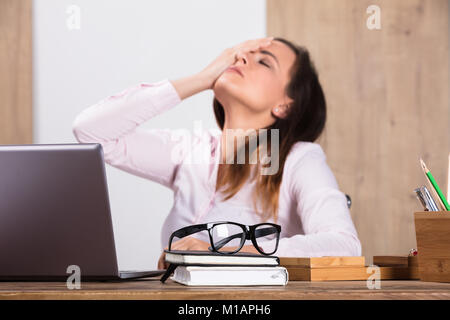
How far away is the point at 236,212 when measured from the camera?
7.43ft

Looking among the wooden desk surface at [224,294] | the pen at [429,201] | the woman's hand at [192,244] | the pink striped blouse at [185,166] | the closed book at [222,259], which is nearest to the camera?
the wooden desk surface at [224,294]

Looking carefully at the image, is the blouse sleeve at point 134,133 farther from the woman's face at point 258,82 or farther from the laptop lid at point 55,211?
the laptop lid at point 55,211

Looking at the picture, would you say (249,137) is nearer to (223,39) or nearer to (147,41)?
(223,39)

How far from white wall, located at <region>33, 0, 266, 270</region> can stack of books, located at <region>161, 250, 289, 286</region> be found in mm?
1350

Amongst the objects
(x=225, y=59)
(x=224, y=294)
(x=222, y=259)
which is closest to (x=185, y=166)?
(x=225, y=59)

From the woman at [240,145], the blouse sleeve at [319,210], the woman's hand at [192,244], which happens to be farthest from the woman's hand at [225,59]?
the woman's hand at [192,244]

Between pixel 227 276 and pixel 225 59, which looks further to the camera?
pixel 225 59

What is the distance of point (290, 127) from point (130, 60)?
71 centimetres

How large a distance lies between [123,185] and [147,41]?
597mm

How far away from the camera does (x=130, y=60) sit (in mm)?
2354

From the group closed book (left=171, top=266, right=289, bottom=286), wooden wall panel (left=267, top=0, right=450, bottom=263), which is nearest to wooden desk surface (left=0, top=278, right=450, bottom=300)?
closed book (left=171, top=266, right=289, bottom=286)

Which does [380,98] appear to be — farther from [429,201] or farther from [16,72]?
[16,72]

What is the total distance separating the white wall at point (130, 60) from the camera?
7.61 feet

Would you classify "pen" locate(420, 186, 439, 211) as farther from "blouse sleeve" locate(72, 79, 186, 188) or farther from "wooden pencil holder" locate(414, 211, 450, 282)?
"blouse sleeve" locate(72, 79, 186, 188)
